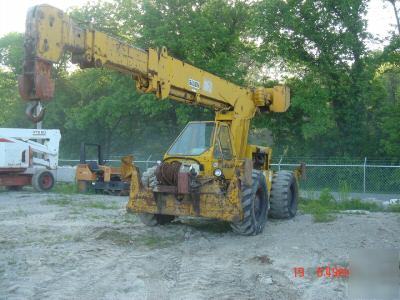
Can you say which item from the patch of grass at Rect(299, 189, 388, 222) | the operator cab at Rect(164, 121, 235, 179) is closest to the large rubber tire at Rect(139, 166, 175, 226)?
the operator cab at Rect(164, 121, 235, 179)

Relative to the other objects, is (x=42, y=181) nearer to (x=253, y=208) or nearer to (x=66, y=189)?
(x=66, y=189)

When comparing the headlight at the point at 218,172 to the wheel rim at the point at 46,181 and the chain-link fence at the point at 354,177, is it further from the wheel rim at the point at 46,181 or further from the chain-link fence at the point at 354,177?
the wheel rim at the point at 46,181

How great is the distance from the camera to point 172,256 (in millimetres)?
7500

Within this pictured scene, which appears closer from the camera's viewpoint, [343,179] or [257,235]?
[257,235]

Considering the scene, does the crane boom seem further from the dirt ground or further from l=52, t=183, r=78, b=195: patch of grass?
l=52, t=183, r=78, b=195: patch of grass

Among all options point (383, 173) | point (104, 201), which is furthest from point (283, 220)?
point (383, 173)

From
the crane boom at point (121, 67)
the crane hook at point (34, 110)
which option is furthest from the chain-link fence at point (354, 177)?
the crane hook at point (34, 110)

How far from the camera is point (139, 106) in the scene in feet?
88.5

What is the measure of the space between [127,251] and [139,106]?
19.8 m

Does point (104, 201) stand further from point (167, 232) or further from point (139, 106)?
point (139, 106)

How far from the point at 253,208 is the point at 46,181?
1252cm

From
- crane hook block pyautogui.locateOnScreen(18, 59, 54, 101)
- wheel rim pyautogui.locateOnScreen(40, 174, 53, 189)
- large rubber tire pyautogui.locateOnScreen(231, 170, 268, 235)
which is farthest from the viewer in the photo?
wheel rim pyautogui.locateOnScreen(40, 174, 53, 189)

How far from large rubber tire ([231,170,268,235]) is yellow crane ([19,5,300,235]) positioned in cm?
2

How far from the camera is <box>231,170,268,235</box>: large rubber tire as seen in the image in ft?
29.5
